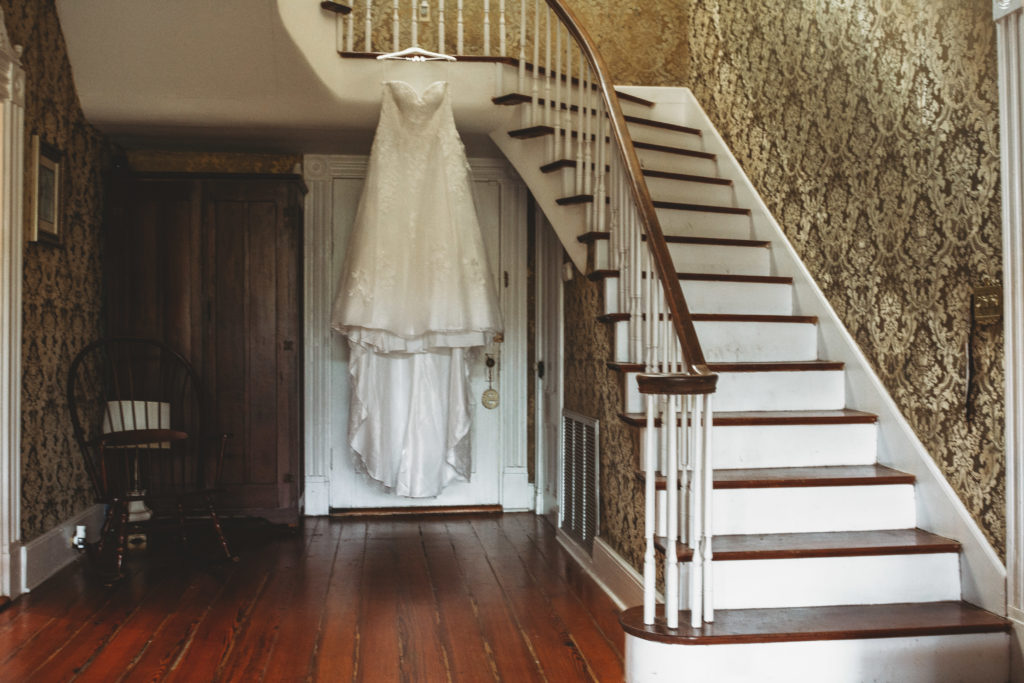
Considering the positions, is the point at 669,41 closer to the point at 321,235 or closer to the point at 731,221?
the point at 731,221

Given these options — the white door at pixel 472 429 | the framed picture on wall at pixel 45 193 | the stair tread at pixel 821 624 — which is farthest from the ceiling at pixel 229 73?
the stair tread at pixel 821 624

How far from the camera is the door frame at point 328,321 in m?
5.20

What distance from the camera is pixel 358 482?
524cm

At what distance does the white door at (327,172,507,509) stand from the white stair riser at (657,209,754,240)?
1332 mm

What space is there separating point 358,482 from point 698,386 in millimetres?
3244

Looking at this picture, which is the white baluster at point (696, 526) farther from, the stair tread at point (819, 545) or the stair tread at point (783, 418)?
the stair tread at point (783, 418)

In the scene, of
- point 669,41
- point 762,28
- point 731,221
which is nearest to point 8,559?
point 731,221

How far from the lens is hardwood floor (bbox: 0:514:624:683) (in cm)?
262

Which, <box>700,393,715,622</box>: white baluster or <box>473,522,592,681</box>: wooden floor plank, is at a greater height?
<box>700,393,715,622</box>: white baluster

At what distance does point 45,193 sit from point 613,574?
2.97 metres

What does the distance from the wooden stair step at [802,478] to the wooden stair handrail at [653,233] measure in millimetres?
530

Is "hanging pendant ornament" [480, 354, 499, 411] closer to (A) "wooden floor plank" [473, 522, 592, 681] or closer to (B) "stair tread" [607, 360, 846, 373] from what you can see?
(A) "wooden floor plank" [473, 522, 592, 681]

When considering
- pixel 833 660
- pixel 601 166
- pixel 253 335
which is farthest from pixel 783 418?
pixel 253 335

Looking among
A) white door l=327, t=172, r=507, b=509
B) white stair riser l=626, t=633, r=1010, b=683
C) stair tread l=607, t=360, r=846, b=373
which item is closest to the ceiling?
white door l=327, t=172, r=507, b=509
